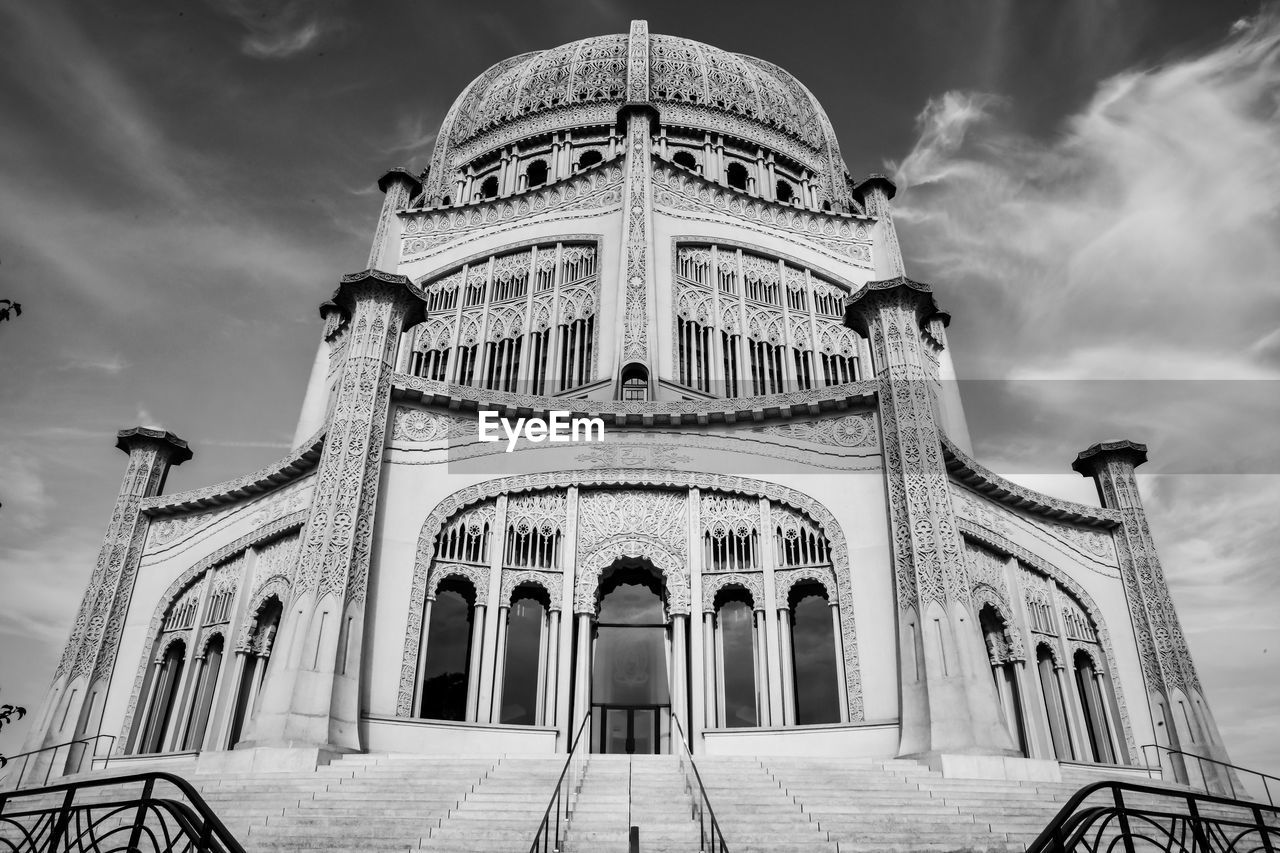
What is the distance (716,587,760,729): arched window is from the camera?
16.1m

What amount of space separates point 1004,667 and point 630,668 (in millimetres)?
7551

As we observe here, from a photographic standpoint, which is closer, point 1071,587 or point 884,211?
point 1071,587

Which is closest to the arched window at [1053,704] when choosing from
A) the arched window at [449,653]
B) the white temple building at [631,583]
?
the white temple building at [631,583]

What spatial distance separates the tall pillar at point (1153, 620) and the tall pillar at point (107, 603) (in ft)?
69.2

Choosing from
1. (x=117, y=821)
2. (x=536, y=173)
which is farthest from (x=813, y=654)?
(x=536, y=173)

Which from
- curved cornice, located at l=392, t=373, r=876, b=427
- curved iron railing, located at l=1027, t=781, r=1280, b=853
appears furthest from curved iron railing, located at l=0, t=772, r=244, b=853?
curved cornice, located at l=392, t=373, r=876, b=427

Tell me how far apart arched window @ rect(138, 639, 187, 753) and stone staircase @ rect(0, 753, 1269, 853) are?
743cm

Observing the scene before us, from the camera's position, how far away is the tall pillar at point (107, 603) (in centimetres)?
1894

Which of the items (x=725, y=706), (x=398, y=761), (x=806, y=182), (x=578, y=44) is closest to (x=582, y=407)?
(x=725, y=706)

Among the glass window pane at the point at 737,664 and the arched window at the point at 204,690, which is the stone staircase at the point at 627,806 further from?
the arched window at the point at 204,690

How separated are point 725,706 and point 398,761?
590 centimetres

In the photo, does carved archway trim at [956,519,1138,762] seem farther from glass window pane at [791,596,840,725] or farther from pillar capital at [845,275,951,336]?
pillar capital at [845,275,951,336]

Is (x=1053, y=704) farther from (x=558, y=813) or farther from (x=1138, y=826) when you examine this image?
(x=558, y=813)

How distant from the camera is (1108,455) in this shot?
73.5ft
